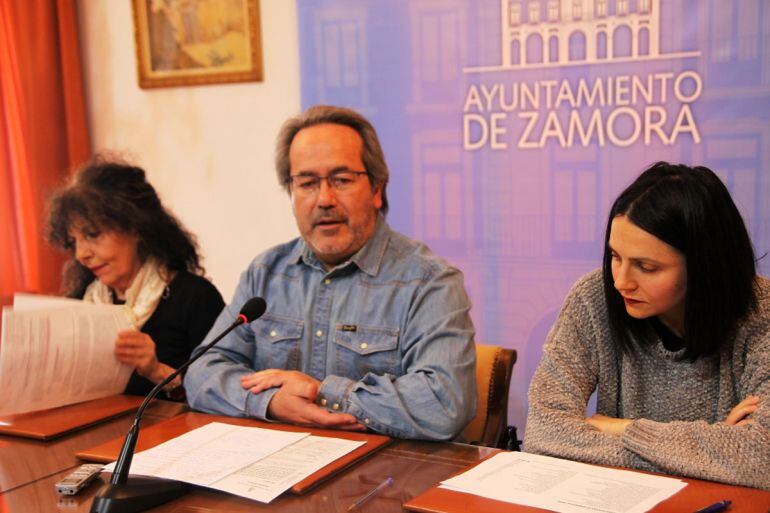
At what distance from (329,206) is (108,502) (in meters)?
0.98

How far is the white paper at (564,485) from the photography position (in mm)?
1221

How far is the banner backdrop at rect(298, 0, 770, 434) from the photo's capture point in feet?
8.59

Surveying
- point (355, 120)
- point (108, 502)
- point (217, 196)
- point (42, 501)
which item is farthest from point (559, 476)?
point (217, 196)

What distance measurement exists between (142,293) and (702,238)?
1.61 meters

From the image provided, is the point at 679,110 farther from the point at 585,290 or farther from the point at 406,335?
the point at 406,335

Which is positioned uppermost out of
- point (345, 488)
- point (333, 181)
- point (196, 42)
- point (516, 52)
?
point (196, 42)

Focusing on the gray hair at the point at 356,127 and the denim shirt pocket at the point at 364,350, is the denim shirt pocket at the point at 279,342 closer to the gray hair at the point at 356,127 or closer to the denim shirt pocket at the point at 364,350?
the denim shirt pocket at the point at 364,350

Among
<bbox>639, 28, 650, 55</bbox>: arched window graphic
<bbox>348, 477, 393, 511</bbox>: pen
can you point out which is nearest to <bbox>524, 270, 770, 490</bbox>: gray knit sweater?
<bbox>348, 477, 393, 511</bbox>: pen

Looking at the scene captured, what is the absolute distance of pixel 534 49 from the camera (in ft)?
9.43

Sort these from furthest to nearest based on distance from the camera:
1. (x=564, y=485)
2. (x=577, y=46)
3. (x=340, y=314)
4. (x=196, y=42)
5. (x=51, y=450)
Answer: (x=196, y=42) → (x=577, y=46) → (x=340, y=314) → (x=51, y=450) → (x=564, y=485)

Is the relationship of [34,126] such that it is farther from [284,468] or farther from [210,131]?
[284,468]

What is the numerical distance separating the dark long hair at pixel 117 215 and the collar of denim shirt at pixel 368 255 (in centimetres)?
55

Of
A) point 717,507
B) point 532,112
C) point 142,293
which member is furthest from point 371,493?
point 532,112

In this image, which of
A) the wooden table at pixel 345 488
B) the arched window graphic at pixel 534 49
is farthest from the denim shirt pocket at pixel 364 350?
the arched window graphic at pixel 534 49
